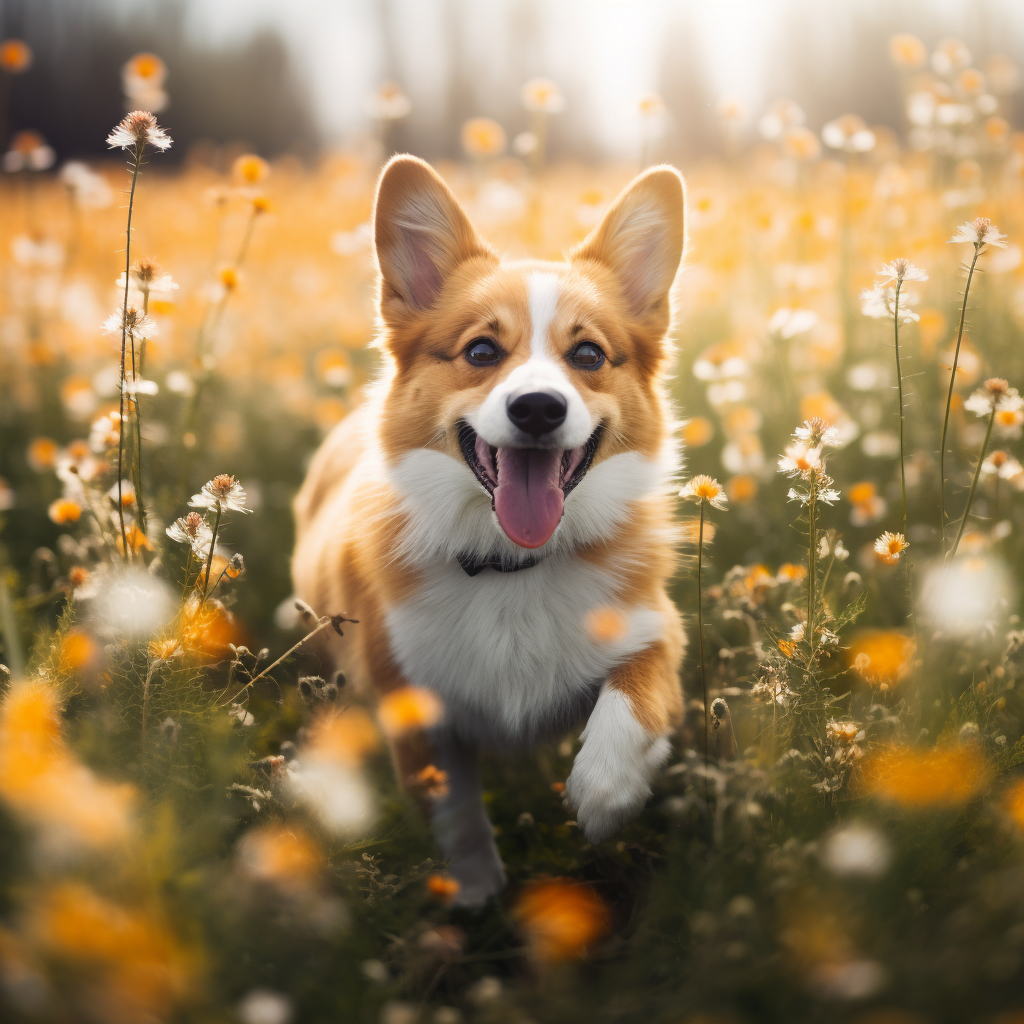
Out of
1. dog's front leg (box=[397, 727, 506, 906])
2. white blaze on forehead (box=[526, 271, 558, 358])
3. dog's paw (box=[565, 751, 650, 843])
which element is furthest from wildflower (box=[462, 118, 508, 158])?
dog's paw (box=[565, 751, 650, 843])

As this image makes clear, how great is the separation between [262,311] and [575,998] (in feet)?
20.8

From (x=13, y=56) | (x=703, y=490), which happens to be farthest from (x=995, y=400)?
(x=13, y=56)

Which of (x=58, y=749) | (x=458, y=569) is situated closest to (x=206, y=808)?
(x=58, y=749)

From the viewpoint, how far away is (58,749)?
58.0 inches

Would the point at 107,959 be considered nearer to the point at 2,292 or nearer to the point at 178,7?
the point at 2,292

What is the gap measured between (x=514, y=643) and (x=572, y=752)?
19.5 inches

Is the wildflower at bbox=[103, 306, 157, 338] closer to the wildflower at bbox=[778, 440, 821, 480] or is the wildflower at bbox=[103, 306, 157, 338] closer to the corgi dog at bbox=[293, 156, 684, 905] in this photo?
the corgi dog at bbox=[293, 156, 684, 905]

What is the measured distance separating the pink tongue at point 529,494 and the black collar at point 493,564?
0.50 feet

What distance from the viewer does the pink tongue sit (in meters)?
2.02

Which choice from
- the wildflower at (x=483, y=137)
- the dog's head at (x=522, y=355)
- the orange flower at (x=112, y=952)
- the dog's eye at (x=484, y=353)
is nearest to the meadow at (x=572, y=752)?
the orange flower at (x=112, y=952)

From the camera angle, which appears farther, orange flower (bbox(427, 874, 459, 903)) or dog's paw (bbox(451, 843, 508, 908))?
dog's paw (bbox(451, 843, 508, 908))

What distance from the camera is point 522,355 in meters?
2.19

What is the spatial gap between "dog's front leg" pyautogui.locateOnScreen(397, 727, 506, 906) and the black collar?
450mm

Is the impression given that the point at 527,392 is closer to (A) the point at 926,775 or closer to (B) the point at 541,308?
(B) the point at 541,308
